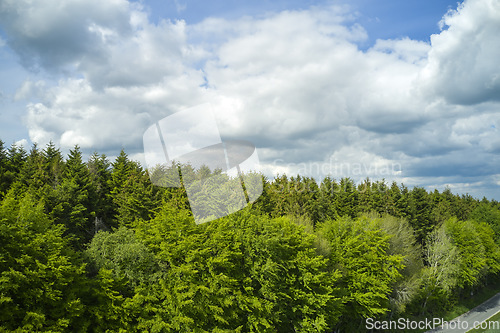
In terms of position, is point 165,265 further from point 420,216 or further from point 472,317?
point 420,216

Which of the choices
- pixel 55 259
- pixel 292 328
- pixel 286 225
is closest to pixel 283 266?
pixel 286 225

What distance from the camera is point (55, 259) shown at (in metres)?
20.6

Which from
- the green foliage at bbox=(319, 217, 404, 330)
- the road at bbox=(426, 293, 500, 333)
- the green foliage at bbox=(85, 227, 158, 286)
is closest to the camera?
the green foliage at bbox=(85, 227, 158, 286)

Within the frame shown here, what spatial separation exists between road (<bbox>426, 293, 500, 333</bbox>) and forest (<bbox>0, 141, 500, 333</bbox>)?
367 centimetres

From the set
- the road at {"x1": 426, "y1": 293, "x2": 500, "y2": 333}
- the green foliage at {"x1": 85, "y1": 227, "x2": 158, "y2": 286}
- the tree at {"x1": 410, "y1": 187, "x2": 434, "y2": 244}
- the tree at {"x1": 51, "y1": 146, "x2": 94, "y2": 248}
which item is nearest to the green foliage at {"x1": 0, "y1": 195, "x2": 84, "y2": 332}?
the green foliage at {"x1": 85, "y1": 227, "x2": 158, "y2": 286}

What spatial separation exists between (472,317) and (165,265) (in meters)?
51.5

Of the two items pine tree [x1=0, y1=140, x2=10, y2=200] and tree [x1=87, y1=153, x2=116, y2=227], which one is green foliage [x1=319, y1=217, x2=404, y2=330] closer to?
tree [x1=87, y1=153, x2=116, y2=227]

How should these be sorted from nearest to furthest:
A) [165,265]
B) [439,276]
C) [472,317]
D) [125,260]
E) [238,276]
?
[125,260]
[165,265]
[238,276]
[439,276]
[472,317]

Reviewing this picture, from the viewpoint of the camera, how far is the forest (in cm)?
2009

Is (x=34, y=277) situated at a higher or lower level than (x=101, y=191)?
lower

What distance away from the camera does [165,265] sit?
2514 centimetres

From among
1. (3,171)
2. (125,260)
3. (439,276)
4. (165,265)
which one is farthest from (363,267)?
(3,171)

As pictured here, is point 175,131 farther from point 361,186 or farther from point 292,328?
point 361,186

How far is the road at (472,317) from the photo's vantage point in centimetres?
4391
